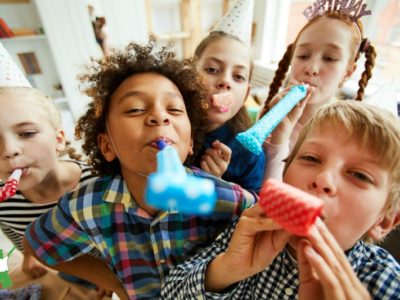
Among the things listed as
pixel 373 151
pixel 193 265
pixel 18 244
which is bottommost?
pixel 18 244

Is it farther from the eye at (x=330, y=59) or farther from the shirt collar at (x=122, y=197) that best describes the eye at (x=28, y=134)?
the eye at (x=330, y=59)

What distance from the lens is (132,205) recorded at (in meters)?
0.53

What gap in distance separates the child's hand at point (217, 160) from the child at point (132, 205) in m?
0.05

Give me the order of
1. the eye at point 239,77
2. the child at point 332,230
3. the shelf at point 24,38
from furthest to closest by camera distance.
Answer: the shelf at point 24,38, the eye at point 239,77, the child at point 332,230

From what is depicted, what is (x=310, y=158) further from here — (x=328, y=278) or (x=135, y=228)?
(x=135, y=228)

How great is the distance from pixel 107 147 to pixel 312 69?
583mm

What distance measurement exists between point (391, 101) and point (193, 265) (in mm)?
784

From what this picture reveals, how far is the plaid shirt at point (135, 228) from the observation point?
54 centimetres

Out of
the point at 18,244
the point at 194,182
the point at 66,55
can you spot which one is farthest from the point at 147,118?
the point at 66,55

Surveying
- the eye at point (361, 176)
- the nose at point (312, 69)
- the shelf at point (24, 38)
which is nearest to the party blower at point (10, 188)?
the eye at point (361, 176)

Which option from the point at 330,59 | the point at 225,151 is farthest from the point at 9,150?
the point at 330,59

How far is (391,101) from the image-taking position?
776mm

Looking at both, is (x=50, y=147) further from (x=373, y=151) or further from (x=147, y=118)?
(x=373, y=151)

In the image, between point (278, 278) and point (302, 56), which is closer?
point (278, 278)
